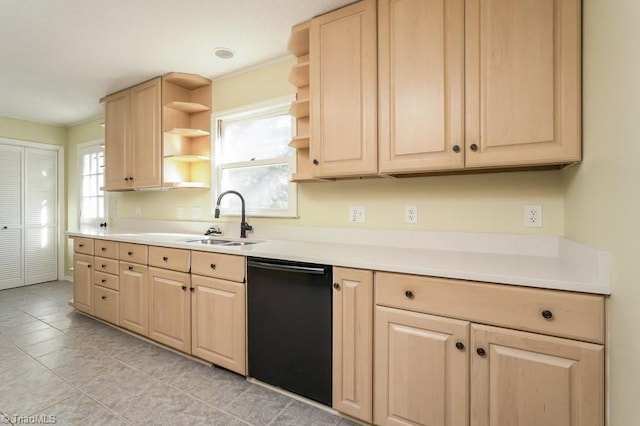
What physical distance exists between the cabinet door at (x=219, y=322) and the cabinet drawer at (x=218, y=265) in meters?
0.04

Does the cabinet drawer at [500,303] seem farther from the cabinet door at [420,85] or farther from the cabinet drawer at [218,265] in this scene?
the cabinet drawer at [218,265]

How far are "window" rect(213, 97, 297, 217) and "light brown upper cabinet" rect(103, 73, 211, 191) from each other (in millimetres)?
199

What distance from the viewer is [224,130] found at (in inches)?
119

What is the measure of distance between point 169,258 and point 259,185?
3.04 ft

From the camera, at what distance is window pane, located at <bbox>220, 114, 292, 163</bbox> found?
8.75 ft

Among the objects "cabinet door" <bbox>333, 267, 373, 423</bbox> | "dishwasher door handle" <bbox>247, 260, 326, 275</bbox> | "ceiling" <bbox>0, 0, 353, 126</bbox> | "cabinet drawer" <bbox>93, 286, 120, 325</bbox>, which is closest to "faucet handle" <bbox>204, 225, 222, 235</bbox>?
"cabinet drawer" <bbox>93, 286, 120, 325</bbox>

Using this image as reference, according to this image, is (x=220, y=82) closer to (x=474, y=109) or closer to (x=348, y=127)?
(x=348, y=127)

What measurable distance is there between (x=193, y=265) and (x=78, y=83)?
237cm

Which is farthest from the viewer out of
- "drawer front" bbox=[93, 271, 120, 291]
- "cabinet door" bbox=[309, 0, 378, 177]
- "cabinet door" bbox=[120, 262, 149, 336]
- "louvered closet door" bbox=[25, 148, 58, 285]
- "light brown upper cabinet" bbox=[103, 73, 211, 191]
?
"louvered closet door" bbox=[25, 148, 58, 285]

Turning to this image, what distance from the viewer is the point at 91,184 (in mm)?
4496

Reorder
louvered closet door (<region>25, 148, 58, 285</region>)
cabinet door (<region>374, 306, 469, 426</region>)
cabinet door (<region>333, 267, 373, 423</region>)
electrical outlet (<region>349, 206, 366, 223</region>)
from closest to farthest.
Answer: cabinet door (<region>374, 306, 469, 426</region>) < cabinet door (<region>333, 267, 373, 423</region>) < electrical outlet (<region>349, 206, 366, 223</region>) < louvered closet door (<region>25, 148, 58, 285</region>)

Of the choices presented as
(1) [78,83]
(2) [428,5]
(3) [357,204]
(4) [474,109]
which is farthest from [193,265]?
(1) [78,83]

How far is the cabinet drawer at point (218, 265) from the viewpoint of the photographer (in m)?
2.02

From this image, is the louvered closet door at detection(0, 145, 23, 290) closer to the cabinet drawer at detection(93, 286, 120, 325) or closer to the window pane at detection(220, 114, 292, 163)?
the cabinet drawer at detection(93, 286, 120, 325)
